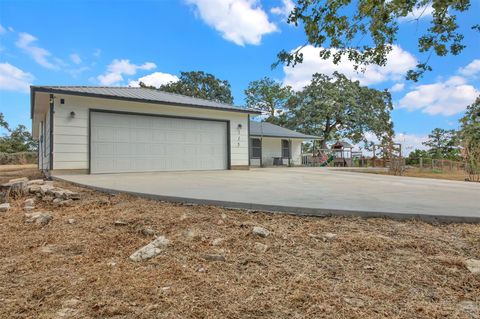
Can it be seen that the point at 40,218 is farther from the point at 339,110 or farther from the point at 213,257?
the point at 339,110

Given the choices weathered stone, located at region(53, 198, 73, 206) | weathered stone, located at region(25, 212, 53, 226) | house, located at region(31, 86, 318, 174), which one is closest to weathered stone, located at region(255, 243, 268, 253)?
weathered stone, located at region(25, 212, 53, 226)

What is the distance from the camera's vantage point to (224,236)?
2793mm

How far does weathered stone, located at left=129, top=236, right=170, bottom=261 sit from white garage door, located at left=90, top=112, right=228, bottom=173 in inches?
304

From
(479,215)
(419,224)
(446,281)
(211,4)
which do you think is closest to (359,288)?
(446,281)

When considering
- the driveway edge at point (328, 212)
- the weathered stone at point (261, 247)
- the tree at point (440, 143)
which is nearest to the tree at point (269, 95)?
the tree at point (440, 143)

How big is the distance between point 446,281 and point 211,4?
7808 mm

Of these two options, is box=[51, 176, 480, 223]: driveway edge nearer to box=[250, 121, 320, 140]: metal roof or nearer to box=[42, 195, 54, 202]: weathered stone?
box=[42, 195, 54, 202]: weathered stone

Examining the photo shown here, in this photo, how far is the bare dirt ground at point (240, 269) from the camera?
1.69 m

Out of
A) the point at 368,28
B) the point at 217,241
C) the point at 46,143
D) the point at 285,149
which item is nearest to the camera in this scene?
the point at 217,241

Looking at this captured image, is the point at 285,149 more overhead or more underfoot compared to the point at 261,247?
more overhead

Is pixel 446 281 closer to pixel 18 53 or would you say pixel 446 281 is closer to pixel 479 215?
pixel 479 215

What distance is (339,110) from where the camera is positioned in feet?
81.4

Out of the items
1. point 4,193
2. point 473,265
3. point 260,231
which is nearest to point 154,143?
point 4,193

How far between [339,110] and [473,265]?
24.1m
